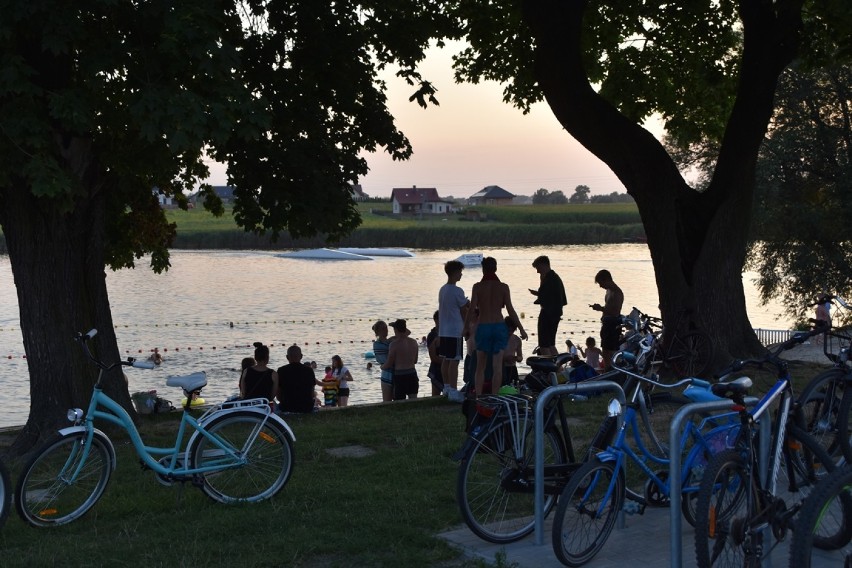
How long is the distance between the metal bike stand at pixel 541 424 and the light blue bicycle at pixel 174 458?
2.05 metres

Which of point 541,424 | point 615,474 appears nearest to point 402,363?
point 541,424

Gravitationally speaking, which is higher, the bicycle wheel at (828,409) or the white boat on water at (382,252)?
the bicycle wheel at (828,409)

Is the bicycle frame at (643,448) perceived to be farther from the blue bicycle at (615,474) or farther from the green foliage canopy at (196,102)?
the green foliage canopy at (196,102)

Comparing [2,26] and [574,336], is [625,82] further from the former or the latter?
[574,336]

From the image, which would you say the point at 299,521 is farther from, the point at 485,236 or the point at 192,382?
the point at 485,236

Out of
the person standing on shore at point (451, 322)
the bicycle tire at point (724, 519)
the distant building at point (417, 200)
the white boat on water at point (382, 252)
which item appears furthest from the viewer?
the distant building at point (417, 200)

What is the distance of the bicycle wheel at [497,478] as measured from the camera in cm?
622

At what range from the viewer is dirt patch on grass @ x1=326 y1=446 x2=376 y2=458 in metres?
9.12

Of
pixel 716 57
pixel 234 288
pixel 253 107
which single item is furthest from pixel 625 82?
pixel 234 288

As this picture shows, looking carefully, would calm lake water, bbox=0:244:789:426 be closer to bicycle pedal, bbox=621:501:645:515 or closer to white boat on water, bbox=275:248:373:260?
white boat on water, bbox=275:248:373:260

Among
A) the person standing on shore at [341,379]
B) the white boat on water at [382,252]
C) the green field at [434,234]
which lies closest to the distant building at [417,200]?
the green field at [434,234]

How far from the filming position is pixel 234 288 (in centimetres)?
6266

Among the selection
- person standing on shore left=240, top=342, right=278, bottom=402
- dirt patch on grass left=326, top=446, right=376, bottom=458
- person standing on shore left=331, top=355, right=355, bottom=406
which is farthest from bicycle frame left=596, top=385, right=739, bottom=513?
person standing on shore left=331, top=355, right=355, bottom=406

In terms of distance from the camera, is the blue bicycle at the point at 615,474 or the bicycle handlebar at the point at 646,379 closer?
the blue bicycle at the point at 615,474
